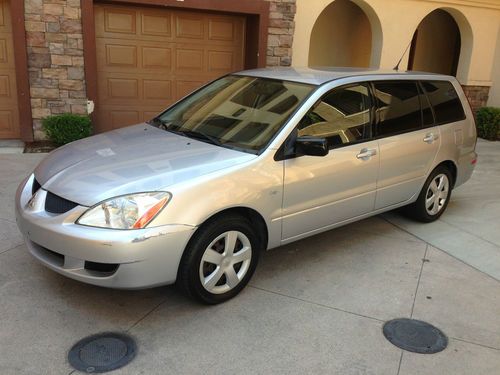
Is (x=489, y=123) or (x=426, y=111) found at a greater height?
(x=426, y=111)

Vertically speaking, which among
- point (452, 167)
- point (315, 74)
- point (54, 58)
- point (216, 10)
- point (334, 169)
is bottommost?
point (452, 167)

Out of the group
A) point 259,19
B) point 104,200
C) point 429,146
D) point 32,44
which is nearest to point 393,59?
point 259,19

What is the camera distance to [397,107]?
15.8ft

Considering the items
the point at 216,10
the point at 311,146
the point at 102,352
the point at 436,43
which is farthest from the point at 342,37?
the point at 102,352

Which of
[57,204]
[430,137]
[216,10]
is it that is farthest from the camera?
[216,10]

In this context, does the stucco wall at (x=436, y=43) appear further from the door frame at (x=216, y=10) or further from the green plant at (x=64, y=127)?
the green plant at (x=64, y=127)

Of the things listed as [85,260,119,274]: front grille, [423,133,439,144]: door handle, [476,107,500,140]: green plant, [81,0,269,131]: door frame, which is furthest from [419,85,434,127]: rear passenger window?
[476,107,500,140]: green plant

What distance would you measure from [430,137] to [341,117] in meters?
1.32

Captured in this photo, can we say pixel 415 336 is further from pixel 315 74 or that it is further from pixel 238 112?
pixel 315 74

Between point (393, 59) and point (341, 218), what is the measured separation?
716cm

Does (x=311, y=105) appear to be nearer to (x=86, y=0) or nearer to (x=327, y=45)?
(x=86, y=0)

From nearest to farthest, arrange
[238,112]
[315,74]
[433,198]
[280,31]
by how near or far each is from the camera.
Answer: [238,112], [315,74], [433,198], [280,31]

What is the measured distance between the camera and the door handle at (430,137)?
5.03 m

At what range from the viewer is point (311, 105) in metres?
3.98
